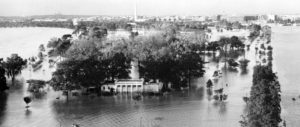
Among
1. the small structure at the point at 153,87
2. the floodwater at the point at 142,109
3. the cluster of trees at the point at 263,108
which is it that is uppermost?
the cluster of trees at the point at 263,108

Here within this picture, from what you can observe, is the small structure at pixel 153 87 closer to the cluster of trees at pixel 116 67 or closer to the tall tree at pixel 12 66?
the cluster of trees at pixel 116 67

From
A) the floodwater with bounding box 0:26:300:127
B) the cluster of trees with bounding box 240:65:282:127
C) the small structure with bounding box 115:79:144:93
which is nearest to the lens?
the cluster of trees with bounding box 240:65:282:127

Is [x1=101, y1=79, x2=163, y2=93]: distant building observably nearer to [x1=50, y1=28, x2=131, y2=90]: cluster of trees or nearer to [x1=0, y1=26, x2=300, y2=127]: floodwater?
[x1=50, y1=28, x2=131, y2=90]: cluster of trees

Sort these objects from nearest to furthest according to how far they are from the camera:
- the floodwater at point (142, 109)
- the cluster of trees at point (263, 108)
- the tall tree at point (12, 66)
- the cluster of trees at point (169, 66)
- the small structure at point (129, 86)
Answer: the cluster of trees at point (263, 108), the floodwater at point (142, 109), the small structure at point (129, 86), the cluster of trees at point (169, 66), the tall tree at point (12, 66)

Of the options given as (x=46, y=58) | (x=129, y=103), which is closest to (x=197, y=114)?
(x=129, y=103)

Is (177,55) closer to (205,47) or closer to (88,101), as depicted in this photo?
(88,101)

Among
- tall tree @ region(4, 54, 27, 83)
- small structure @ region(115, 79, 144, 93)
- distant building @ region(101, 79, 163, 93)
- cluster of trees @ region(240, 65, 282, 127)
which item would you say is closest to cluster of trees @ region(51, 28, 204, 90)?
distant building @ region(101, 79, 163, 93)

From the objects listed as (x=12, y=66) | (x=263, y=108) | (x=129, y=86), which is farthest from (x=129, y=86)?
(x=263, y=108)

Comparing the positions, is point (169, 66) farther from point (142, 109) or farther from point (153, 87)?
point (142, 109)

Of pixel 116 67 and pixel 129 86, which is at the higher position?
pixel 116 67

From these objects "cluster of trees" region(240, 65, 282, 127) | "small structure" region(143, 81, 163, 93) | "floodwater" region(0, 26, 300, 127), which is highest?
"cluster of trees" region(240, 65, 282, 127)

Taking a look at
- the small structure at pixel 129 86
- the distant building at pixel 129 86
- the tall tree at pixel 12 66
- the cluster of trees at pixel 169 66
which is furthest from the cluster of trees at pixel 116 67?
the tall tree at pixel 12 66
